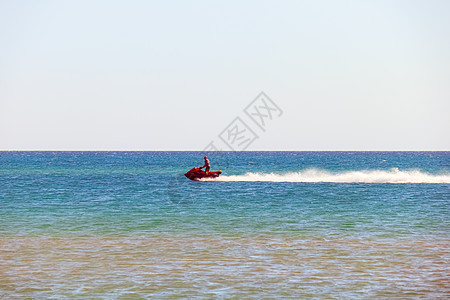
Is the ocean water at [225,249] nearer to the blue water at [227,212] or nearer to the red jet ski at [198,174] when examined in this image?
the blue water at [227,212]

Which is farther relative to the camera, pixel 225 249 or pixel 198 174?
pixel 198 174

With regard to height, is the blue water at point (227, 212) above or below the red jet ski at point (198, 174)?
below

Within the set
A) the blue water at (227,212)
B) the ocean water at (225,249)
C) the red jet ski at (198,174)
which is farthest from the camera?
the red jet ski at (198,174)

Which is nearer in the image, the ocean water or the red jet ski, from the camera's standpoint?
the ocean water

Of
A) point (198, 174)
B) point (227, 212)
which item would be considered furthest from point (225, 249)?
point (198, 174)

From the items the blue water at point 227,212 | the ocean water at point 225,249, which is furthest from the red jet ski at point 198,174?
the ocean water at point 225,249

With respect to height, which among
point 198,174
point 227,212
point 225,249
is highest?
point 198,174

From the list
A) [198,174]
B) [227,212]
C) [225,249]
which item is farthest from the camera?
[198,174]

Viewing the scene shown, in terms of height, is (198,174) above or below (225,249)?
above

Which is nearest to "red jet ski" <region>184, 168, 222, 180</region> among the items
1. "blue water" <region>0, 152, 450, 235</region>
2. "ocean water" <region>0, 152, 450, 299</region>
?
"blue water" <region>0, 152, 450, 235</region>

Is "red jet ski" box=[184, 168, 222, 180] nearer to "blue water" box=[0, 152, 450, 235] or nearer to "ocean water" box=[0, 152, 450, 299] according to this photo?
"blue water" box=[0, 152, 450, 235]

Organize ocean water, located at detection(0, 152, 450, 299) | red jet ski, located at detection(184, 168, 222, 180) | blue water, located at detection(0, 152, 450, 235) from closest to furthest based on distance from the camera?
ocean water, located at detection(0, 152, 450, 299)
blue water, located at detection(0, 152, 450, 235)
red jet ski, located at detection(184, 168, 222, 180)

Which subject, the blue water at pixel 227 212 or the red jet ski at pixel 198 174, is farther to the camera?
the red jet ski at pixel 198 174

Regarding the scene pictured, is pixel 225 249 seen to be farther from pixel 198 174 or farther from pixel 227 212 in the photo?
pixel 198 174
